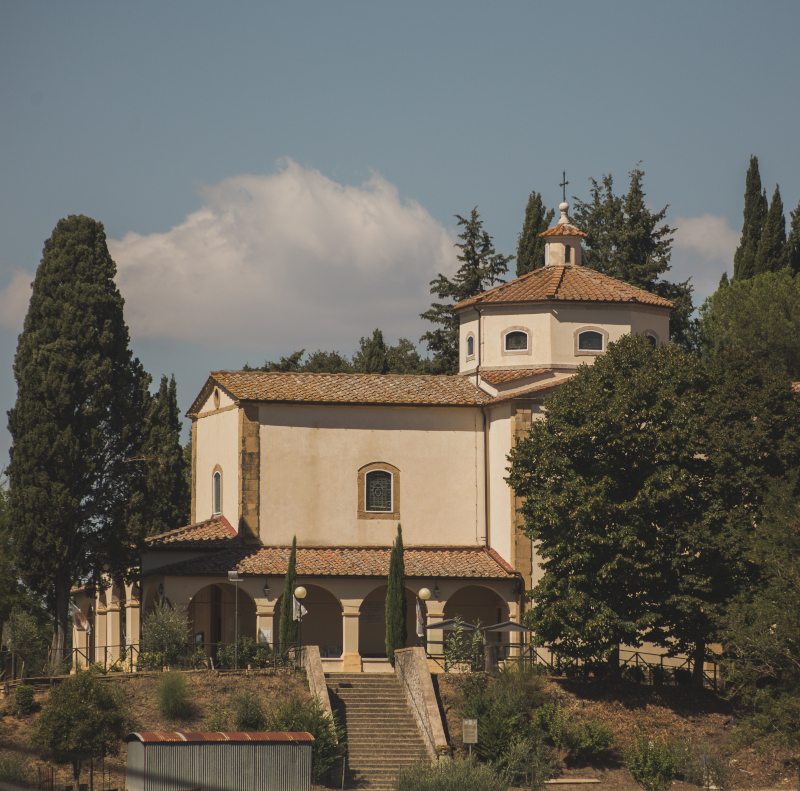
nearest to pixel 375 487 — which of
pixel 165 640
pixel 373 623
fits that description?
pixel 373 623

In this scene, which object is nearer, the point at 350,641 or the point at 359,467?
the point at 350,641

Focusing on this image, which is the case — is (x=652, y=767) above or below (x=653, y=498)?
below

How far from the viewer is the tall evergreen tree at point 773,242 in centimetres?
5672

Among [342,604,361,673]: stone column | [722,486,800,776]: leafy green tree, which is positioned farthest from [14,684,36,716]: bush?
[722,486,800,776]: leafy green tree

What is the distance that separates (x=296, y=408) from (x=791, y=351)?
2418 centimetres

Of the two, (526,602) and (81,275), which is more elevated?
(81,275)

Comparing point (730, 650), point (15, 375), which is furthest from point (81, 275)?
point (730, 650)

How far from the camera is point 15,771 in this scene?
2455 cm

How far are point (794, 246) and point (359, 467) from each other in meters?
28.8

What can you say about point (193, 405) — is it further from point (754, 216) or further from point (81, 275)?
point (754, 216)

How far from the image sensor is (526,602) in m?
36.4

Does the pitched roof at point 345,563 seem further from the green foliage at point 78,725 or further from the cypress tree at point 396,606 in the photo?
the green foliage at point 78,725

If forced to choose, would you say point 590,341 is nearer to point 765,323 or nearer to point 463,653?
point 463,653

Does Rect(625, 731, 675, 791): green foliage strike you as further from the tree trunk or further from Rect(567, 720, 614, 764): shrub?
the tree trunk
